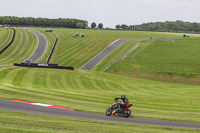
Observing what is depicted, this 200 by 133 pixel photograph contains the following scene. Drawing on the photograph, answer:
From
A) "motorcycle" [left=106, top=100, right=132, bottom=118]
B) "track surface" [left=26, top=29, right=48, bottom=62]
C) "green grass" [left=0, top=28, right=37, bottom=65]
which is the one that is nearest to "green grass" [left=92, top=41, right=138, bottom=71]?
"track surface" [left=26, top=29, right=48, bottom=62]

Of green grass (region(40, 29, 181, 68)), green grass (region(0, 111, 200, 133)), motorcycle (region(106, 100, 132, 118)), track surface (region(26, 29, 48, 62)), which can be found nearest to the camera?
green grass (region(0, 111, 200, 133))

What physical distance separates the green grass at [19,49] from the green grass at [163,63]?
33.1 meters

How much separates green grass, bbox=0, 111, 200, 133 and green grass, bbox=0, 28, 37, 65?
6718 cm

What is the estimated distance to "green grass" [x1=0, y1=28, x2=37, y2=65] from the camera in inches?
3513

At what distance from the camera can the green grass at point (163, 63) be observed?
6812cm

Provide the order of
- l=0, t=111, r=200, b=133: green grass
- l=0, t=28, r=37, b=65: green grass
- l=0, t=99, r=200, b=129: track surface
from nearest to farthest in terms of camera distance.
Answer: l=0, t=111, r=200, b=133: green grass → l=0, t=99, r=200, b=129: track surface → l=0, t=28, r=37, b=65: green grass

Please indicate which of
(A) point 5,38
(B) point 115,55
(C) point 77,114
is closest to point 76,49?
(B) point 115,55

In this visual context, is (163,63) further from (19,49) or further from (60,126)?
(60,126)

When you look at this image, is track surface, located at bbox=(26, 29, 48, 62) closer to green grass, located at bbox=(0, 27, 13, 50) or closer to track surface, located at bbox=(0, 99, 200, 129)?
green grass, located at bbox=(0, 27, 13, 50)

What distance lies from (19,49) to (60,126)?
8688cm

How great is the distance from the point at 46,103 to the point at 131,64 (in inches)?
2096

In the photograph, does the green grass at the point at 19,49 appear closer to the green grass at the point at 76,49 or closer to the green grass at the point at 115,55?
the green grass at the point at 76,49

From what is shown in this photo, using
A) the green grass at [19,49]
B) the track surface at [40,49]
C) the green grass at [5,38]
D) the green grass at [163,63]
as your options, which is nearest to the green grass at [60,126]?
the green grass at [163,63]

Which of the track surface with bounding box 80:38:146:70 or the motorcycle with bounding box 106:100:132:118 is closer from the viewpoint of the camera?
the motorcycle with bounding box 106:100:132:118
